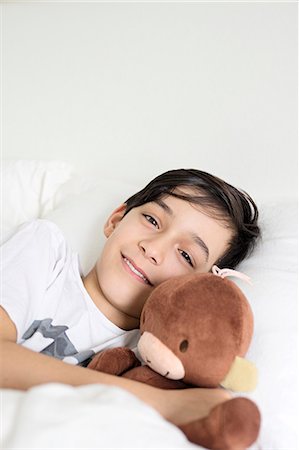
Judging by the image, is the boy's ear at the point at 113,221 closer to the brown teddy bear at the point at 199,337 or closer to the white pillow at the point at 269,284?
the white pillow at the point at 269,284

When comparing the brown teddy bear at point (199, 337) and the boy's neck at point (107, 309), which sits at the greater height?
the brown teddy bear at point (199, 337)

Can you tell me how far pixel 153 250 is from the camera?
1.09 meters

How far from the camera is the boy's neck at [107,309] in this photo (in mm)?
1154

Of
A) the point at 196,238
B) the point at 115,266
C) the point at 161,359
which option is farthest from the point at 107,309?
the point at 161,359

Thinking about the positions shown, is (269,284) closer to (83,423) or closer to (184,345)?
(184,345)

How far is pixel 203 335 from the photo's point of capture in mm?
838

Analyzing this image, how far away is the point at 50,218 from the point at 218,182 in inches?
17.0

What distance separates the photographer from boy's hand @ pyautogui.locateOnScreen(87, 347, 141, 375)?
95 centimetres

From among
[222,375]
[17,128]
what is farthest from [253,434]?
[17,128]

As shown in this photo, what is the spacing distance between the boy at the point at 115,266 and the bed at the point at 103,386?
0.11 meters

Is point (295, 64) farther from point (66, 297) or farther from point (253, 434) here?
point (253, 434)

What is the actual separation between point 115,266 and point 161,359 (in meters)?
0.29

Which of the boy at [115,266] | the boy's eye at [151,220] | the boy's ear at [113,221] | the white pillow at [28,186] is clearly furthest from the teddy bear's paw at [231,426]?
the white pillow at [28,186]

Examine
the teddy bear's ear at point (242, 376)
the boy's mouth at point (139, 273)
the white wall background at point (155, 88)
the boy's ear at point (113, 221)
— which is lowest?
the teddy bear's ear at point (242, 376)
